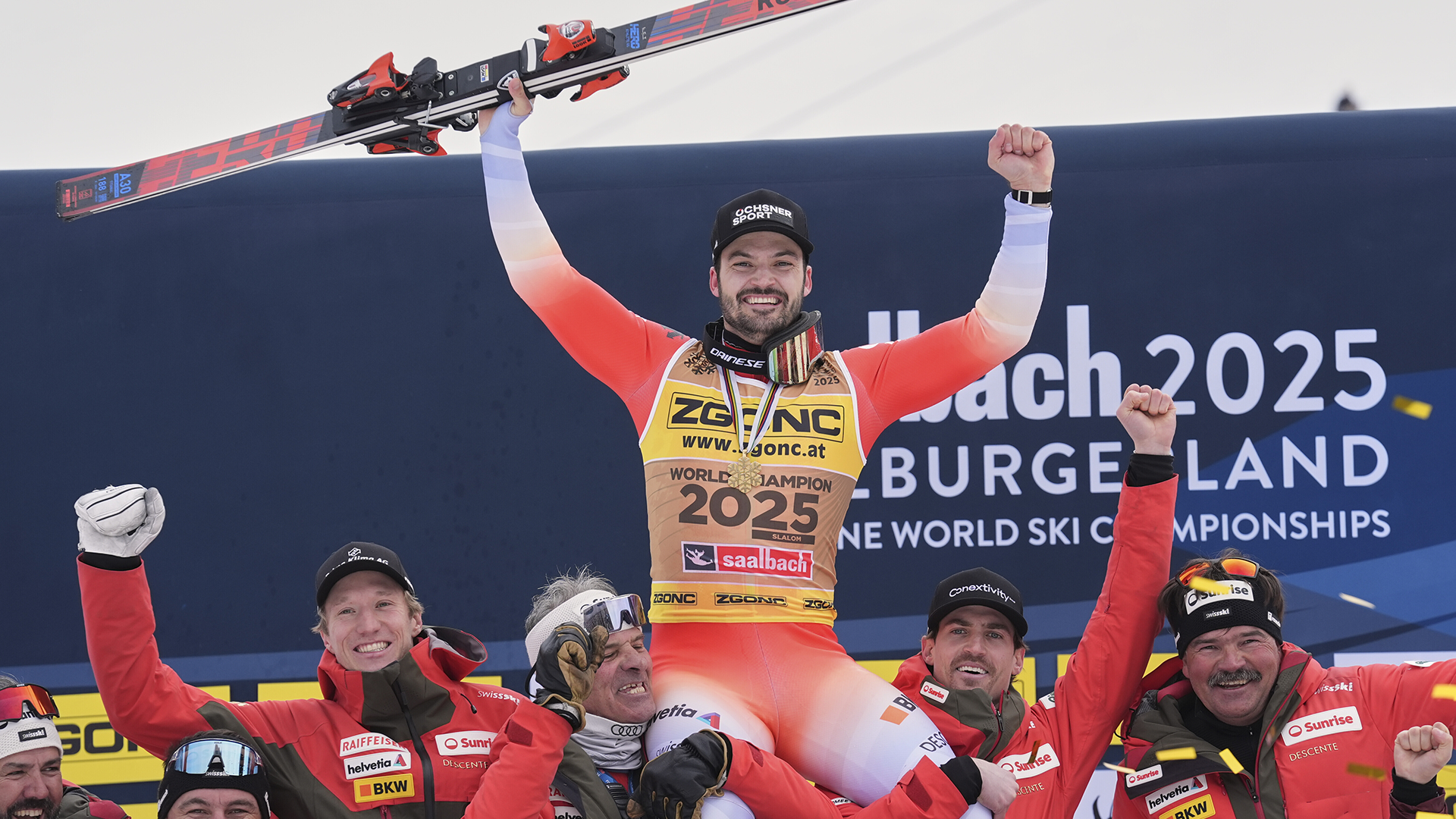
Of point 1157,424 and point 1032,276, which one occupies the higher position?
point 1032,276

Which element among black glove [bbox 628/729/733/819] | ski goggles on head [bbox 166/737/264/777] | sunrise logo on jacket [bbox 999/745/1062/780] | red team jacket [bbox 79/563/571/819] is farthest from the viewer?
sunrise logo on jacket [bbox 999/745/1062/780]

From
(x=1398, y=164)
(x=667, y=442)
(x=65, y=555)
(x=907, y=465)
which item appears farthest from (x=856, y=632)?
(x=65, y=555)

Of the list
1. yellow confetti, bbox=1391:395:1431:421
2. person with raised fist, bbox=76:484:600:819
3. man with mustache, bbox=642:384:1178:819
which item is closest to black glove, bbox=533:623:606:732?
person with raised fist, bbox=76:484:600:819

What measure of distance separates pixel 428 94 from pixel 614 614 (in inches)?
52.8

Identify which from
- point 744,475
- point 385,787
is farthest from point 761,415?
point 385,787

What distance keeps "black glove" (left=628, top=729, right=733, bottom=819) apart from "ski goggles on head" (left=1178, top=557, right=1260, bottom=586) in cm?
126

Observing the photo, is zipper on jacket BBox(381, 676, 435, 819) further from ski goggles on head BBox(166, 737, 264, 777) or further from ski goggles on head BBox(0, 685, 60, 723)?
ski goggles on head BBox(0, 685, 60, 723)

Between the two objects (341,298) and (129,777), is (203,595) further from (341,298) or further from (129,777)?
(341,298)

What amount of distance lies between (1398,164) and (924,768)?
2.71 m

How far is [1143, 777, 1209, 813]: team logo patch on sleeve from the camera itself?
304 centimetres

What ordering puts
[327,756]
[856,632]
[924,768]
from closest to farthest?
[924,768] < [327,756] < [856,632]

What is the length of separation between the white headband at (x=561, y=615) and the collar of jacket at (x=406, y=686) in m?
0.16

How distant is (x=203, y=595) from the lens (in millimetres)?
4141

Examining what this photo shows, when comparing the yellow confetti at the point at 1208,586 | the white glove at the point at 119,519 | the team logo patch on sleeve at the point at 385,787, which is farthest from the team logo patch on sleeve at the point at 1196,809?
the white glove at the point at 119,519
